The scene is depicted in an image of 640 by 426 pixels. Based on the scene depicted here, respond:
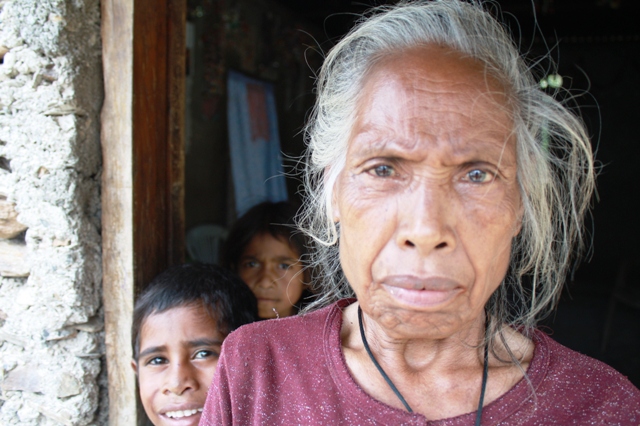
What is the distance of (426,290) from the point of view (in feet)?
3.52

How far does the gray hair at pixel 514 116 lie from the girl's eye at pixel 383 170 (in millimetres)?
132

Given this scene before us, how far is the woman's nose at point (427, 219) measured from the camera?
1.05 metres

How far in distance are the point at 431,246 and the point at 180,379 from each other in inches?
43.0

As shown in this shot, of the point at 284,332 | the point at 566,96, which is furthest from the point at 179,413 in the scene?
the point at 566,96

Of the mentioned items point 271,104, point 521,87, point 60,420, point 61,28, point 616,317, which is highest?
point 271,104

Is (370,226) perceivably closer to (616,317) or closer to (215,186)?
(215,186)

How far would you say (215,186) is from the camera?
541cm

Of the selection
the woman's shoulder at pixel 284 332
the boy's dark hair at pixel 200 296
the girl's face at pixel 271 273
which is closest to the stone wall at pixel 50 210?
the boy's dark hair at pixel 200 296

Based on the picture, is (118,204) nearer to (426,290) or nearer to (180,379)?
(180,379)

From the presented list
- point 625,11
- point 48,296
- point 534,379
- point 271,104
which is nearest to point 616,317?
point 625,11

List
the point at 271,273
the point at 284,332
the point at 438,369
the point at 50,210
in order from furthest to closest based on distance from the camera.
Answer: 1. the point at 271,273
2. the point at 50,210
3. the point at 284,332
4. the point at 438,369

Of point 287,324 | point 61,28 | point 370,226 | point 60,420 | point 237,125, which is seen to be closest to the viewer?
point 370,226

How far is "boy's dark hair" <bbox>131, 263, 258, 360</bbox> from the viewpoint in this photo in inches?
71.1

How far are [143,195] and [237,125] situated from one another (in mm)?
3463
